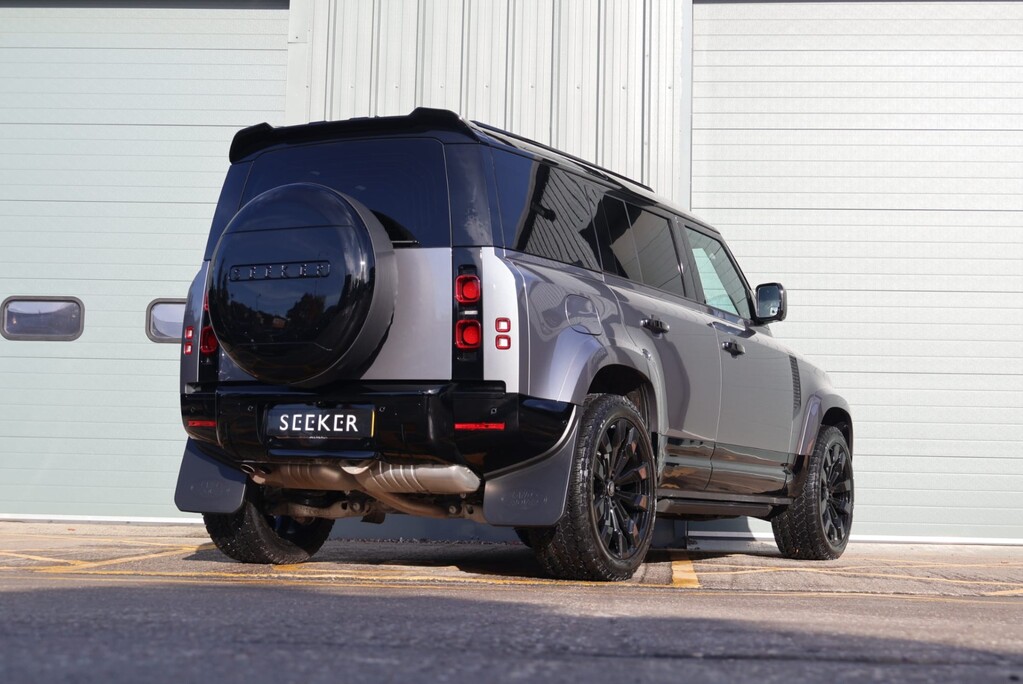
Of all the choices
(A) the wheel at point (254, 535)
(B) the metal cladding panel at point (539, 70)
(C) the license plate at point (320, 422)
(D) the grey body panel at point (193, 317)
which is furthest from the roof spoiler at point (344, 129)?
(B) the metal cladding panel at point (539, 70)

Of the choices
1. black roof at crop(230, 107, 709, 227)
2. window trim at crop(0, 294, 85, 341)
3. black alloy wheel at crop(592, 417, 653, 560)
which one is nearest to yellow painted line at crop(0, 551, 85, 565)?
black roof at crop(230, 107, 709, 227)

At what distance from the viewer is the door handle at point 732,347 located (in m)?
6.50

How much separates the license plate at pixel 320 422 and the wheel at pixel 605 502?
82 centimetres

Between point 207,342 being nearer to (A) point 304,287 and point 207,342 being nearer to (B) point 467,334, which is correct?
(A) point 304,287

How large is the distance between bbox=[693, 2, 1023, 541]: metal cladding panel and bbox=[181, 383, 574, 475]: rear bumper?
5241 millimetres

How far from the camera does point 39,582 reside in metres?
4.41

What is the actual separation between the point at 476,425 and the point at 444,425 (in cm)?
12

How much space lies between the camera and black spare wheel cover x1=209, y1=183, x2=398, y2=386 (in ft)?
15.6

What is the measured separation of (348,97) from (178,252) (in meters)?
1.84

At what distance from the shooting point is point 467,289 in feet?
15.9

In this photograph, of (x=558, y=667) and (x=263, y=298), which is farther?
(x=263, y=298)

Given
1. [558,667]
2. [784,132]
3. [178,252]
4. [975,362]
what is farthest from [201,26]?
[558,667]

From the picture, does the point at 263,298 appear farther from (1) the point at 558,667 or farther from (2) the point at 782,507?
(2) the point at 782,507

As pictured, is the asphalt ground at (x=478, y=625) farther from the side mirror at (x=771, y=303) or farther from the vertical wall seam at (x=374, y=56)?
the vertical wall seam at (x=374, y=56)
